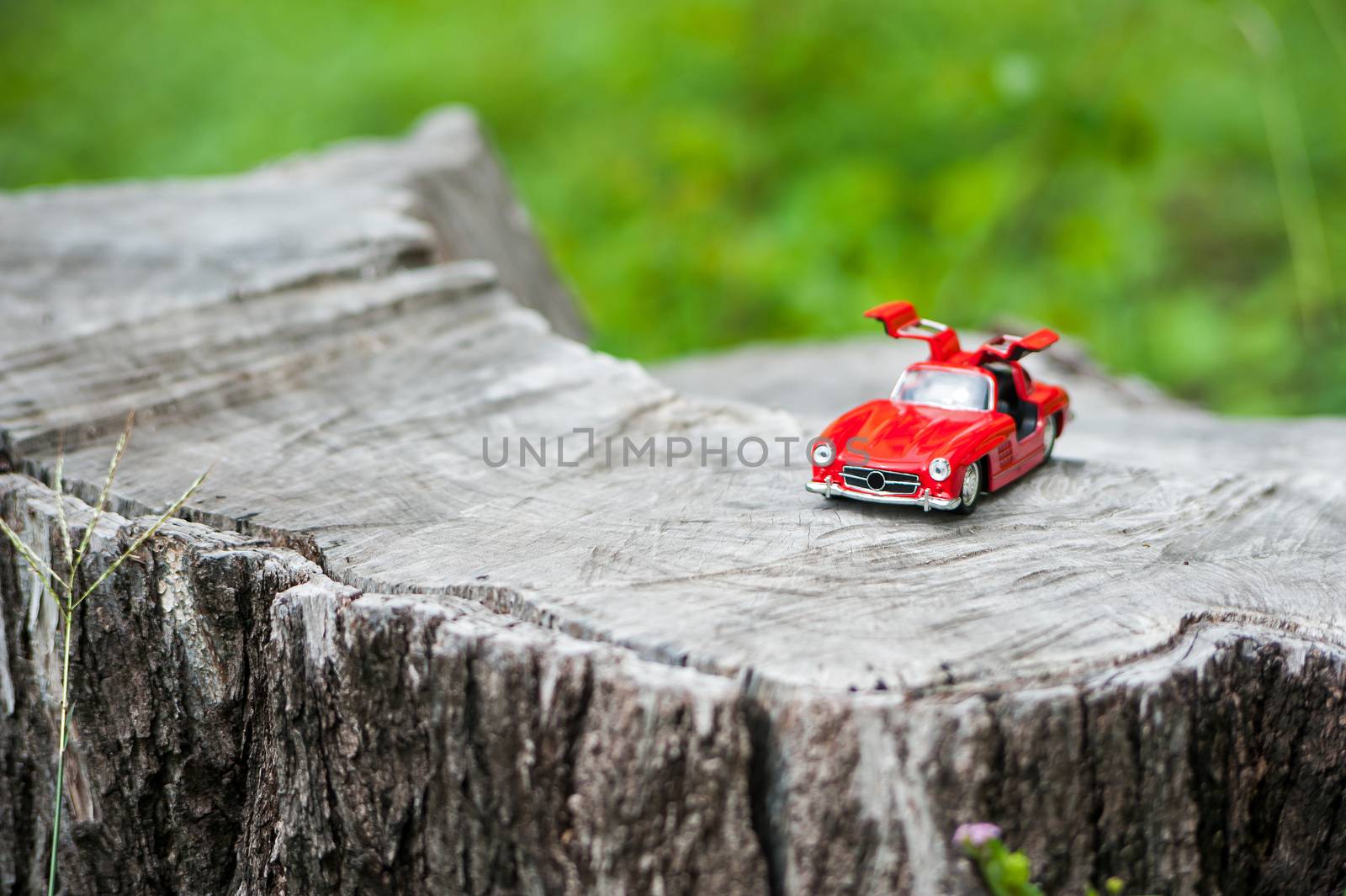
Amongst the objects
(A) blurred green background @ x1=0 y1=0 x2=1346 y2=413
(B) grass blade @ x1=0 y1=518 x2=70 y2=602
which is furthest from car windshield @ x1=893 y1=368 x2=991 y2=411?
(A) blurred green background @ x1=0 y1=0 x2=1346 y2=413

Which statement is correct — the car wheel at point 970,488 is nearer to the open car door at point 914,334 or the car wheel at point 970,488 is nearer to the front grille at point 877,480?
the front grille at point 877,480

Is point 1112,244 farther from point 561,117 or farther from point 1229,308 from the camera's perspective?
point 561,117

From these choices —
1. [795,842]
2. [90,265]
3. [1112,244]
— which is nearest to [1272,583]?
[795,842]

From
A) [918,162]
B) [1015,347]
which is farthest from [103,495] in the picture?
[918,162]

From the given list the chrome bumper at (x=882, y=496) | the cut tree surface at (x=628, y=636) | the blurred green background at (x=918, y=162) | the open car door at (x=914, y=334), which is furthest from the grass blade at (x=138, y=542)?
the blurred green background at (x=918, y=162)

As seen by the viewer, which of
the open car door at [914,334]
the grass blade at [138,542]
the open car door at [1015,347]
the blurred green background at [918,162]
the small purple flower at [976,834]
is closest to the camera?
the small purple flower at [976,834]

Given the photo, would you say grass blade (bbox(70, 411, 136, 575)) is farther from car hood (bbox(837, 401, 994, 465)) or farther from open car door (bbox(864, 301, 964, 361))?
open car door (bbox(864, 301, 964, 361))
